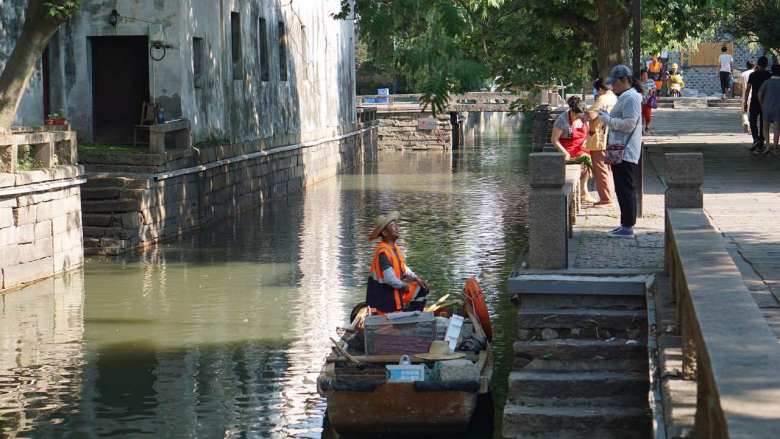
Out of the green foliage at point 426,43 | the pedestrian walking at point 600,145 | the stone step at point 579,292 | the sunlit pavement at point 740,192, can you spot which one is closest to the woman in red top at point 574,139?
the pedestrian walking at point 600,145

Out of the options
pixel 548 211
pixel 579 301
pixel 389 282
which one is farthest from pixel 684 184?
pixel 389 282

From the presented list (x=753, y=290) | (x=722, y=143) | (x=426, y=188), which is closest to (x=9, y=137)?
(x=753, y=290)

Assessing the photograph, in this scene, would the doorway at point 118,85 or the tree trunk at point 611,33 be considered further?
the doorway at point 118,85

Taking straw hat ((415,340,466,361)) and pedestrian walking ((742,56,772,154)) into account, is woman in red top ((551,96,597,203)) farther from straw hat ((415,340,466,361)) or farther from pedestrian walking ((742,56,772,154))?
pedestrian walking ((742,56,772,154))

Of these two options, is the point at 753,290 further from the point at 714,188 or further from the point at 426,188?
the point at 426,188

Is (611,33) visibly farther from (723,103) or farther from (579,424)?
(723,103)

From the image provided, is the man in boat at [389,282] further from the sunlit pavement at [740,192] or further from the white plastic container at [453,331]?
the sunlit pavement at [740,192]

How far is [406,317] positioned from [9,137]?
8.84 metres

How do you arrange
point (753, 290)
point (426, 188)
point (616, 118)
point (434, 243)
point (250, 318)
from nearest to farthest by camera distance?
1. point (753, 290)
2. point (616, 118)
3. point (250, 318)
4. point (434, 243)
5. point (426, 188)

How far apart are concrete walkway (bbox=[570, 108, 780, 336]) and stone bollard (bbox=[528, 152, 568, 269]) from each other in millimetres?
440

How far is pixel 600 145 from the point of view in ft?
55.6

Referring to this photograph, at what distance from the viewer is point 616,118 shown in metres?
14.0

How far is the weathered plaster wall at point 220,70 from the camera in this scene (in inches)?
1025

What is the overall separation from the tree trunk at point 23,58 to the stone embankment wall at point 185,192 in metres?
3.28
